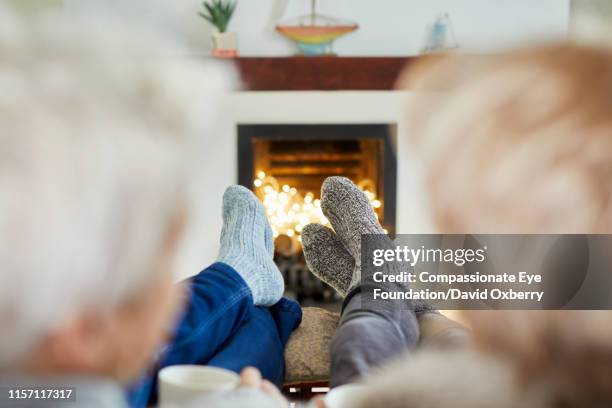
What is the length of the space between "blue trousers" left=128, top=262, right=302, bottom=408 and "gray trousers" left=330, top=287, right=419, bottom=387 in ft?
0.48

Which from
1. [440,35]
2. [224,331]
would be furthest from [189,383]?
[440,35]

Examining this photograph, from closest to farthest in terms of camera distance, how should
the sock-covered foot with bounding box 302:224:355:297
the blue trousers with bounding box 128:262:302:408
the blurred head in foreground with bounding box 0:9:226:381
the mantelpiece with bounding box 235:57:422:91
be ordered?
the blurred head in foreground with bounding box 0:9:226:381, the blue trousers with bounding box 128:262:302:408, the sock-covered foot with bounding box 302:224:355:297, the mantelpiece with bounding box 235:57:422:91

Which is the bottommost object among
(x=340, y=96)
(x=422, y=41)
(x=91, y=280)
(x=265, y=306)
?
(x=265, y=306)

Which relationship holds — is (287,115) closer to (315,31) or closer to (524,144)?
(315,31)

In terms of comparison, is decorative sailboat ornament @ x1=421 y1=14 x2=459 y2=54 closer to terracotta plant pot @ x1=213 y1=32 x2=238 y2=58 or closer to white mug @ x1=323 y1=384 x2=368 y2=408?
terracotta plant pot @ x1=213 y1=32 x2=238 y2=58

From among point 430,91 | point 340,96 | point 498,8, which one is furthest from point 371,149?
point 430,91

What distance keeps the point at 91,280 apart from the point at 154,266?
1.2 inches

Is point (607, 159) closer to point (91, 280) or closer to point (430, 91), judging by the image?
point (430, 91)

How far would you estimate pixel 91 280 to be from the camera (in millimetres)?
312

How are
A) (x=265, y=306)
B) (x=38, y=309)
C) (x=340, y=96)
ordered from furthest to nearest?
1. (x=340, y=96)
2. (x=265, y=306)
3. (x=38, y=309)

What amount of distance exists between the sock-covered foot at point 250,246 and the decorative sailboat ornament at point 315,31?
45.5 inches

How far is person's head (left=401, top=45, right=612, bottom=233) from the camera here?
343mm

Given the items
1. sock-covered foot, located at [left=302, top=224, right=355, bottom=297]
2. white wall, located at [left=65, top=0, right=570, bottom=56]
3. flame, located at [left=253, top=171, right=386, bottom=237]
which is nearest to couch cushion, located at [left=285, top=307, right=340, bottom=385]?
sock-covered foot, located at [left=302, top=224, right=355, bottom=297]

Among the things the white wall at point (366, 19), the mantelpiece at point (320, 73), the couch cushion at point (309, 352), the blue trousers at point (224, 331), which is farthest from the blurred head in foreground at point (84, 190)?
the white wall at point (366, 19)
